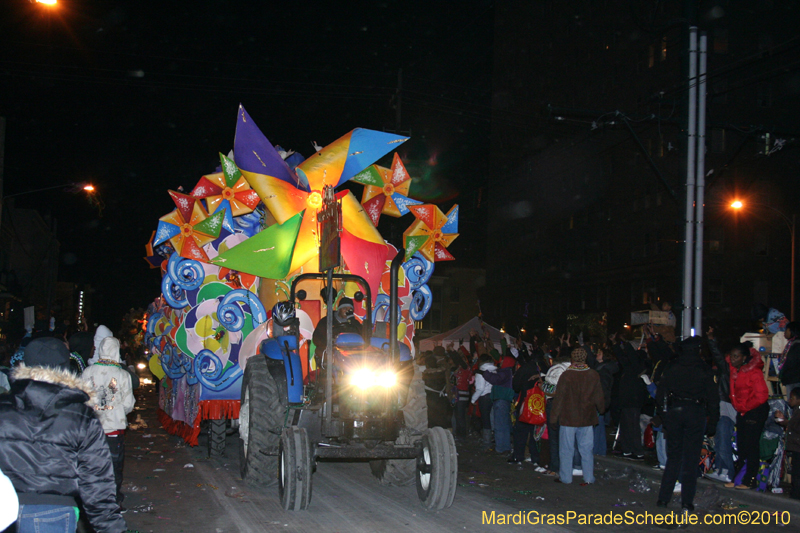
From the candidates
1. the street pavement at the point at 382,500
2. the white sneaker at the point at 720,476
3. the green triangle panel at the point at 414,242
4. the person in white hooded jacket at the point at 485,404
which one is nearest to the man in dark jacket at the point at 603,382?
the street pavement at the point at 382,500

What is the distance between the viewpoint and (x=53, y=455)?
351cm

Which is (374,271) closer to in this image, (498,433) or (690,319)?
(498,433)

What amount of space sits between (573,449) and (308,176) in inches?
215

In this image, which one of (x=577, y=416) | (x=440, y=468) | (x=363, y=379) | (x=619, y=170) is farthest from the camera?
(x=619, y=170)

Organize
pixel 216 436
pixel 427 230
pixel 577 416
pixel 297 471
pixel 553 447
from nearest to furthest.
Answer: pixel 297 471 → pixel 577 416 → pixel 553 447 → pixel 216 436 → pixel 427 230

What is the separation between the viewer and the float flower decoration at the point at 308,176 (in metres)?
10.6

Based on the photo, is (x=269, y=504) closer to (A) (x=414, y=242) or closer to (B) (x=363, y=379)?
(B) (x=363, y=379)

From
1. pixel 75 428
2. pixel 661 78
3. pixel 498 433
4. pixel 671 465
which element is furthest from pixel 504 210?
pixel 75 428

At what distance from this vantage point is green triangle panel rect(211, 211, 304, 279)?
34.9 ft

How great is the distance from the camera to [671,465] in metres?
7.67

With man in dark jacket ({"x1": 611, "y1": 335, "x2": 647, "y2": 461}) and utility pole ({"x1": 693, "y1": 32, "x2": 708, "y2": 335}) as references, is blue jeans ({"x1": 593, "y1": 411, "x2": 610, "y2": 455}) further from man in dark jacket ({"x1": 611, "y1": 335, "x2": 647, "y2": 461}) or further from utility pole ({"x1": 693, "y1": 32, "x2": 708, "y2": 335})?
utility pole ({"x1": 693, "y1": 32, "x2": 708, "y2": 335})

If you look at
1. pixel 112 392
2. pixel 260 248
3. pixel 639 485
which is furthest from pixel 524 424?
pixel 112 392

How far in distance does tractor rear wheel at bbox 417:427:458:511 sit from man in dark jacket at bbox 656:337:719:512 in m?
2.48

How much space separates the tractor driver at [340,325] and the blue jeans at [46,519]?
15.5 ft
